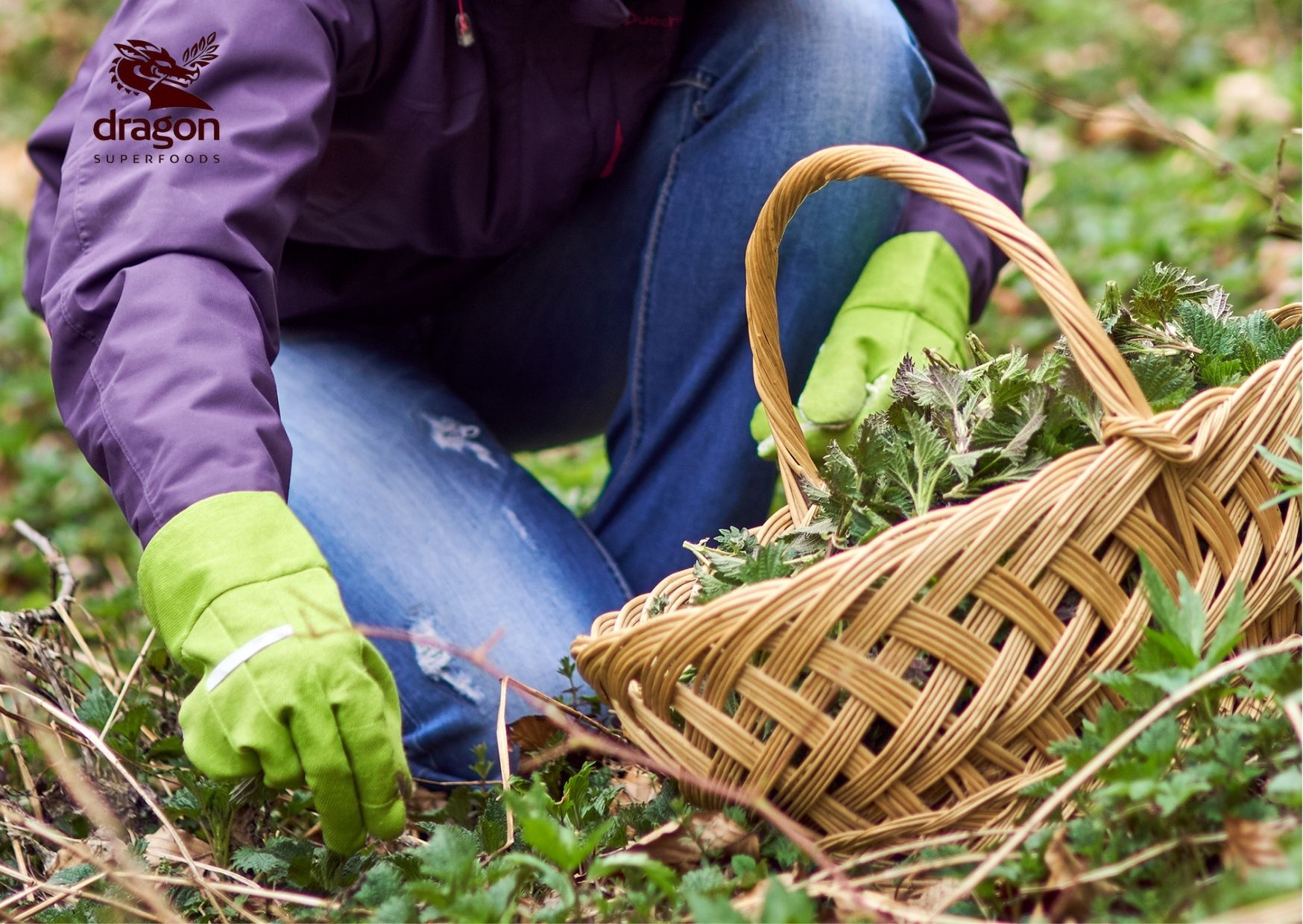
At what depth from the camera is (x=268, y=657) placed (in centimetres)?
74

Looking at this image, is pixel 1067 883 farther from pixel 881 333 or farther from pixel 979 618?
pixel 881 333

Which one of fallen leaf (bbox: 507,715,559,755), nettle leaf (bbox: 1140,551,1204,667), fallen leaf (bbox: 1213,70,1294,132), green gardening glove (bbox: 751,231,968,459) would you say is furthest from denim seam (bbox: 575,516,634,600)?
fallen leaf (bbox: 1213,70,1294,132)

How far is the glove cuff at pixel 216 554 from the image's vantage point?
0.76 metres

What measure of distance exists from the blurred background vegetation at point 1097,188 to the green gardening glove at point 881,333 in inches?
13.6

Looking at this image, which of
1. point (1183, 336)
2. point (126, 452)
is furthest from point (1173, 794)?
point (126, 452)

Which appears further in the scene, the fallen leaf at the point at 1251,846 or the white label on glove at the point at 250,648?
the white label on glove at the point at 250,648

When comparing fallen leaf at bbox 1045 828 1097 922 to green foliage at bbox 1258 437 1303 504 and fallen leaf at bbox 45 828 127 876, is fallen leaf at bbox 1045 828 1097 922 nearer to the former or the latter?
green foliage at bbox 1258 437 1303 504

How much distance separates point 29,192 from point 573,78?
10.4 ft

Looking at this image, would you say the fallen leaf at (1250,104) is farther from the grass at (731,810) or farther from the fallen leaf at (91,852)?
the fallen leaf at (91,852)

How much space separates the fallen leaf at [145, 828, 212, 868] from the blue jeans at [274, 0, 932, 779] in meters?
0.31

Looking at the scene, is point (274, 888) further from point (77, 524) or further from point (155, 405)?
point (77, 524)

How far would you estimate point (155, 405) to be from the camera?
2.64ft

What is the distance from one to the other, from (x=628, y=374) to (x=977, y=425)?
2.31 feet

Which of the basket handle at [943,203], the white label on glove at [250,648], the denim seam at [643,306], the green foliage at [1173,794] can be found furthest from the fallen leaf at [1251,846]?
the denim seam at [643,306]
